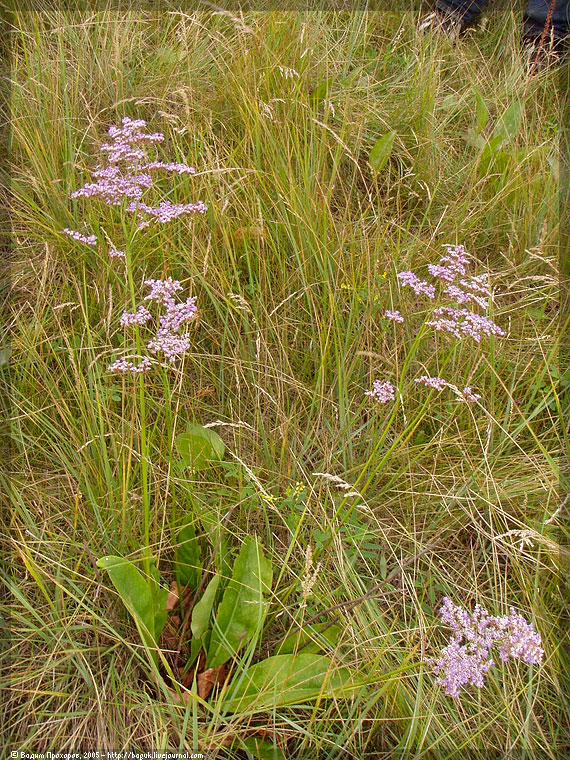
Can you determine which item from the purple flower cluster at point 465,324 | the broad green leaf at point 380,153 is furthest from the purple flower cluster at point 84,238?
the broad green leaf at point 380,153

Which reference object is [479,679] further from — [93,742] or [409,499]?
[93,742]

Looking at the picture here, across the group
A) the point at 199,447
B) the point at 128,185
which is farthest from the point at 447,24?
the point at 199,447

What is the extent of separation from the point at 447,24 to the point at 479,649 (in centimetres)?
357

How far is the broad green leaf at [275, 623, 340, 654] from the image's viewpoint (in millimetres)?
1402

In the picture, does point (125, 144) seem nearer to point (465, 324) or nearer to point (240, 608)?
point (465, 324)

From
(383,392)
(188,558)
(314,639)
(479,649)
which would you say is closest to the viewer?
(479,649)

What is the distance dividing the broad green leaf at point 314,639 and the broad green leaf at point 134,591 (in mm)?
316

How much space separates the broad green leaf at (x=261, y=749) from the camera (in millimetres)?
1306

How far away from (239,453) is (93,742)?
0.78 meters

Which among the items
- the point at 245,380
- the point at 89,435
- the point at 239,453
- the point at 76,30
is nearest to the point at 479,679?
the point at 239,453

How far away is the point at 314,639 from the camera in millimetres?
1396

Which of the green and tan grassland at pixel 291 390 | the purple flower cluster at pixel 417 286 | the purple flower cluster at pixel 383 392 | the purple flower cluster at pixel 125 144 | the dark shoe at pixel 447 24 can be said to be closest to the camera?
the green and tan grassland at pixel 291 390

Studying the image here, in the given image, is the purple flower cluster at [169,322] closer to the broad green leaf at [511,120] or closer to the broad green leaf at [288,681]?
the broad green leaf at [288,681]

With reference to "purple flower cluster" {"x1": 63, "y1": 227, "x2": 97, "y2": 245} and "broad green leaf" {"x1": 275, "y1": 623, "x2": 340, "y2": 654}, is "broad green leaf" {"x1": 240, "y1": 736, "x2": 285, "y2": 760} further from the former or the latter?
"purple flower cluster" {"x1": 63, "y1": 227, "x2": 97, "y2": 245}
